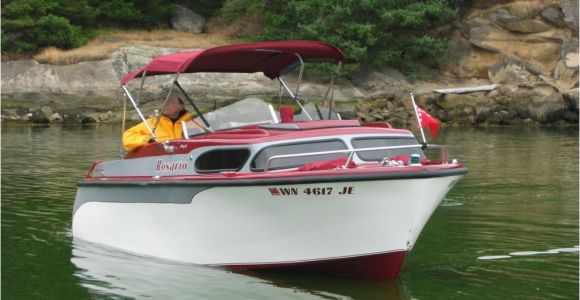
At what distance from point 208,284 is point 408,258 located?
3.13 meters

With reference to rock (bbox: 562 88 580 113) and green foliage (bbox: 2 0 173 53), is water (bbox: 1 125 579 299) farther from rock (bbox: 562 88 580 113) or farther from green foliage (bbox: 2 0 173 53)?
green foliage (bbox: 2 0 173 53)

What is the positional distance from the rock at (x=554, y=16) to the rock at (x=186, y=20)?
21557 mm

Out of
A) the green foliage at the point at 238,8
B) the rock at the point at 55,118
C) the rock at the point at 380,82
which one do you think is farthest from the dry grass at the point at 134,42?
the rock at the point at 380,82

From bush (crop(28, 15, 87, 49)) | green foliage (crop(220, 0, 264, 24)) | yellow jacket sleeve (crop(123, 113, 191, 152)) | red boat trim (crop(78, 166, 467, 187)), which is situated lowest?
red boat trim (crop(78, 166, 467, 187))

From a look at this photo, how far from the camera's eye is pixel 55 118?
147 ft

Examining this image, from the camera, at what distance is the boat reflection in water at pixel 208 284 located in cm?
1052

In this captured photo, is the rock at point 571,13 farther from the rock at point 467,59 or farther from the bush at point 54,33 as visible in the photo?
the bush at point 54,33

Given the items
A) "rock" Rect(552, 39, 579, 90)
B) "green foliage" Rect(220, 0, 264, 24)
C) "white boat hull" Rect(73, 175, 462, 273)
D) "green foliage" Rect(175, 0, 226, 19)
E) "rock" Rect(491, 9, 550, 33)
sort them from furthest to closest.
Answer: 1. "green foliage" Rect(175, 0, 226, 19)
2. "green foliage" Rect(220, 0, 264, 24)
3. "rock" Rect(491, 9, 550, 33)
4. "rock" Rect(552, 39, 579, 90)
5. "white boat hull" Rect(73, 175, 462, 273)

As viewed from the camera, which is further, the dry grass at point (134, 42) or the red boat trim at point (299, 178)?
the dry grass at point (134, 42)

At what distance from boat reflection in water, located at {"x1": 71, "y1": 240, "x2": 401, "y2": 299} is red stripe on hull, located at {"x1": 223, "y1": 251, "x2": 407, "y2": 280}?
10 cm

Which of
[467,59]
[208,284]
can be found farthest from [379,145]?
[467,59]

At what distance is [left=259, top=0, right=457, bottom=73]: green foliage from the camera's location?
51.4 metres

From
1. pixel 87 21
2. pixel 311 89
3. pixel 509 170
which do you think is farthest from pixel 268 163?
pixel 87 21

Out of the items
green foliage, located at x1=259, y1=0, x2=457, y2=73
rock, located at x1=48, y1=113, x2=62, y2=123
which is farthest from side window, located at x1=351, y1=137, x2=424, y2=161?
green foliage, located at x1=259, y1=0, x2=457, y2=73
